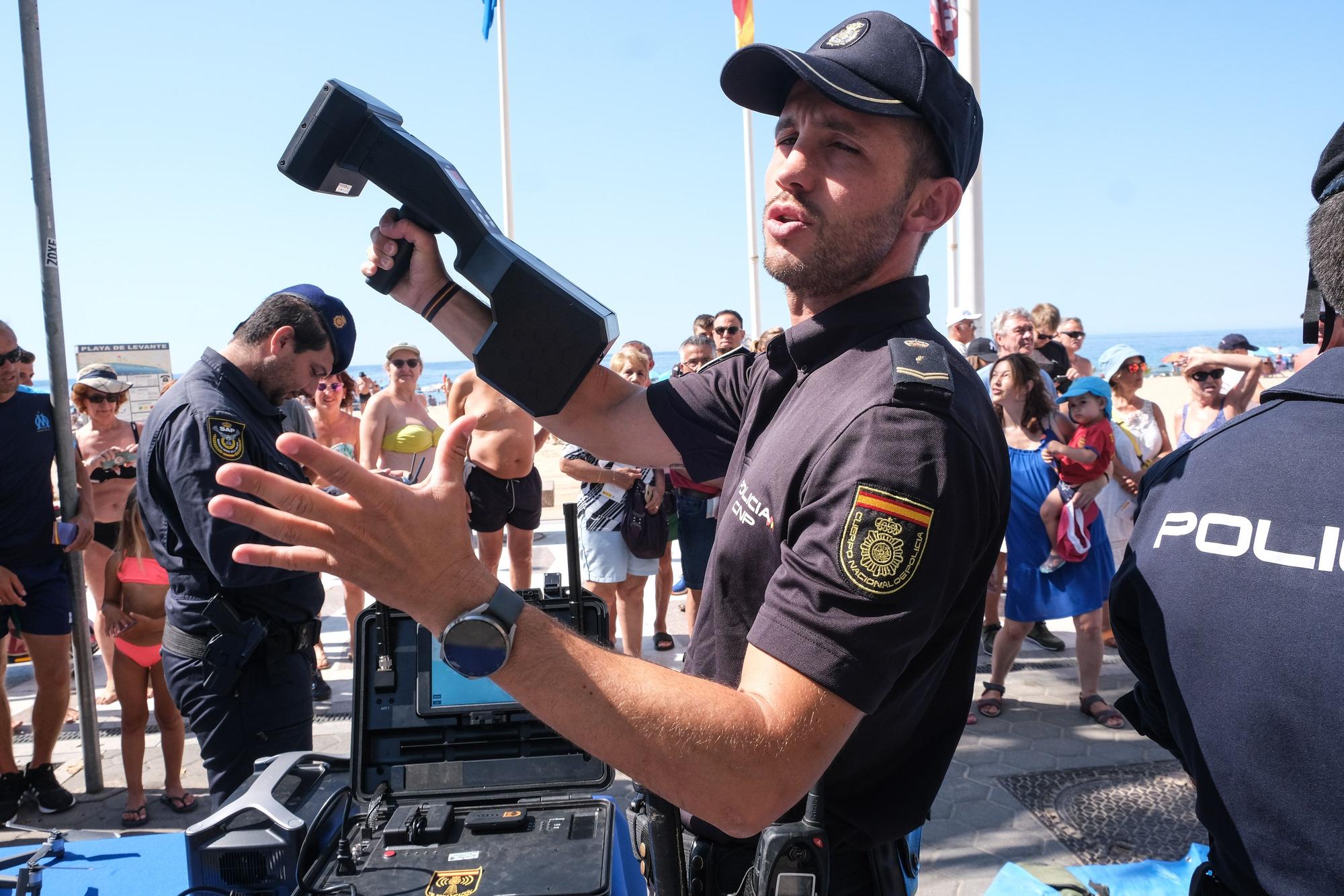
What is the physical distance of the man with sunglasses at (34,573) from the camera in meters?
4.20

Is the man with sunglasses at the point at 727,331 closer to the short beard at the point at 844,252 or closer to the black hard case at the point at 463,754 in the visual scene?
the black hard case at the point at 463,754

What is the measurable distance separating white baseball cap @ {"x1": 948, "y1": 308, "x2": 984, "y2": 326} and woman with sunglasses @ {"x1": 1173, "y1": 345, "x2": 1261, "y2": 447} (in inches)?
100

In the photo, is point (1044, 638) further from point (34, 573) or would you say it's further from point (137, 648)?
point (34, 573)

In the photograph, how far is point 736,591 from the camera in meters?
1.48

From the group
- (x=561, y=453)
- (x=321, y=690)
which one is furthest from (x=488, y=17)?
(x=321, y=690)

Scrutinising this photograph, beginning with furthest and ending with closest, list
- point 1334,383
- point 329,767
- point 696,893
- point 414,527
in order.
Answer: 1. point 329,767
2. point 696,893
3. point 1334,383
4. point 414,527

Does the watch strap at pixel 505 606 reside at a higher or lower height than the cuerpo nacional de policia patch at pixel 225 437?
lower

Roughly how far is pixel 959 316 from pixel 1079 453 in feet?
13.2

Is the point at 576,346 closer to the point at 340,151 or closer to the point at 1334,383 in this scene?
the point at 340,151

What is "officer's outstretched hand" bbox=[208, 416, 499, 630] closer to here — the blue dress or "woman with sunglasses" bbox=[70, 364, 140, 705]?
the blue dress

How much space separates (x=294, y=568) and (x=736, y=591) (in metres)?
0.70

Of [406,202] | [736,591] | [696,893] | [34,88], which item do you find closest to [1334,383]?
[736,591]

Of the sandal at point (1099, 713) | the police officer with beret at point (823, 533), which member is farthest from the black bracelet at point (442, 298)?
the sandal at point (1099, 713)

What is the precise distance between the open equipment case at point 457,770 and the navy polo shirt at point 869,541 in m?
0.65
